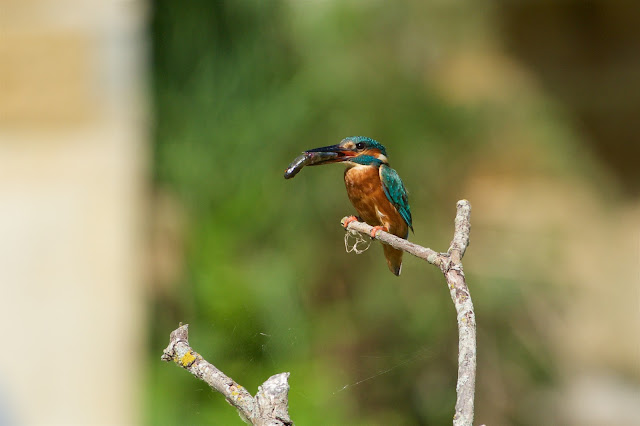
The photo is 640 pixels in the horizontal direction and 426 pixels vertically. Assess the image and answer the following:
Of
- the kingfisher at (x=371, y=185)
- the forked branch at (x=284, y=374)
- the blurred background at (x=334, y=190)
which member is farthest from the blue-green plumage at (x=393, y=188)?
the blurred background at (x=334, y=190)

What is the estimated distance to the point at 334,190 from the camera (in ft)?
5.36

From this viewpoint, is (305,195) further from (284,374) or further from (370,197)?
(284,374)

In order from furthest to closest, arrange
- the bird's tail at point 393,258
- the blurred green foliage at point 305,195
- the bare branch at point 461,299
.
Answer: the blurred green foliage at point 305,195, the bird's tail at point 393,258, the bare branch at point 461,299

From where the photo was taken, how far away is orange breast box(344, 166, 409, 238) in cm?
49

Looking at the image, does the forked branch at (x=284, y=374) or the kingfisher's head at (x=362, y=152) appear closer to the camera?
the forked branch at (x=284, y=374)

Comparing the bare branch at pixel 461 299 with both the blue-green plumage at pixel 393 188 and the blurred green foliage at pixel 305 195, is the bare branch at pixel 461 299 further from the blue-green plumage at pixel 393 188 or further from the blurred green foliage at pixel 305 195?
the blurred green foliage at pixel 305 195

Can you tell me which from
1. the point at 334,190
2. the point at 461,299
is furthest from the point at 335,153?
the point at 334,190

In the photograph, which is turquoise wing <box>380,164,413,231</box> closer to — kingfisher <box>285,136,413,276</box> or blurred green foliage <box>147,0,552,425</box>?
kingfisher <box>285,136,413,276</box>

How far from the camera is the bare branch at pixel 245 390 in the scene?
0.33 metres

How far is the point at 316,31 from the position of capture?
2.02 meters

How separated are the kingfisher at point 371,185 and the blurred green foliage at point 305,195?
97 cm

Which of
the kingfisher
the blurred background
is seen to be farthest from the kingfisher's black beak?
the blurred background

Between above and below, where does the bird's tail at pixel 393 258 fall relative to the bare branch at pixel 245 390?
above

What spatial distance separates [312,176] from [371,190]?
1192mm
